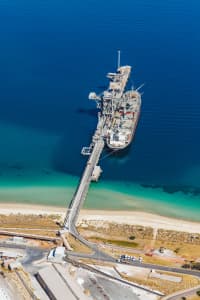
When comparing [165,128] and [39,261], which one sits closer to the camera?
[39,261]

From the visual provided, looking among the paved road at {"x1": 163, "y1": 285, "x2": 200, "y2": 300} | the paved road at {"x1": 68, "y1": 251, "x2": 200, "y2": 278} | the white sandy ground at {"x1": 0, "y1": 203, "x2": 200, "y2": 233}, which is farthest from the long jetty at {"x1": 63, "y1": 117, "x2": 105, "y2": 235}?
the paved road at {"x1": 163, "y1": 285, "x2": 200, "y2": 300}

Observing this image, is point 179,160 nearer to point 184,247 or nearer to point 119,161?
point 119,161

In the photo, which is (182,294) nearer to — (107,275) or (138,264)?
(138,264)

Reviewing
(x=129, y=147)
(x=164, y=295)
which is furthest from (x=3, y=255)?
(x=129, y=147)

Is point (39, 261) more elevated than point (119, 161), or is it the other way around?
point (119, 161)

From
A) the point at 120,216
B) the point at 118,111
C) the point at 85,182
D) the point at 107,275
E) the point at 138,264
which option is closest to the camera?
the point at 107,275

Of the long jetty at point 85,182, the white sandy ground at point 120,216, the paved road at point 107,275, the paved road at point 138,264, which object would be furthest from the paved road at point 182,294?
the long jetty at point 85,182

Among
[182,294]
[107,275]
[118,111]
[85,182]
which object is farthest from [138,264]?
[118,111]

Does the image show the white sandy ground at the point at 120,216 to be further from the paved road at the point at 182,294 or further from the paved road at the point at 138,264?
the paved road at the point at 182,294
